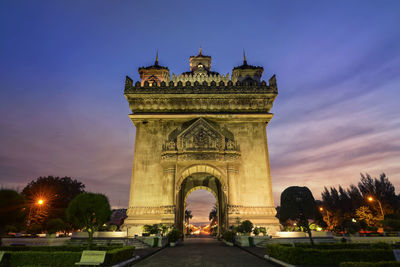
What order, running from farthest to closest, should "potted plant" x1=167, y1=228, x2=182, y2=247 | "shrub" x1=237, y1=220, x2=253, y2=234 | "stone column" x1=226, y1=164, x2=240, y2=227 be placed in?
"stone column" x1=226, y1=164, x2=240, y2=227 → "potted plant" x1=167, y1=228, x2=182, y2=247 → "shrub" x1=237, y1=220, x2=253, y2=234

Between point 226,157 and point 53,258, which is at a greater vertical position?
point 226,157

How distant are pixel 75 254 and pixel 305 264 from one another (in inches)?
358

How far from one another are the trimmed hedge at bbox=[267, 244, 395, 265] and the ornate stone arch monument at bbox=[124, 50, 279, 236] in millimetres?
13409

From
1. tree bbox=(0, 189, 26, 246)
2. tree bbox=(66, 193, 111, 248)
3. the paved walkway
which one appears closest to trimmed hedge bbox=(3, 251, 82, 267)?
tree bbox=(0, 189, 26, 246)

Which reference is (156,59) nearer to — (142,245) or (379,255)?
(142,245)

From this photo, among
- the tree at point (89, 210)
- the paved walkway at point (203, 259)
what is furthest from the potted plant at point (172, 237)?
the tree at point (89, 210)

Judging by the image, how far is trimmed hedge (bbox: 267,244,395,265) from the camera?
30.0ft

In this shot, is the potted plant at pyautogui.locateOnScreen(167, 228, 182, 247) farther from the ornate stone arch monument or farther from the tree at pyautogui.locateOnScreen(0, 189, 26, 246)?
the tree at pyautogui.locateOnScreen(0, 189, 26, 246)

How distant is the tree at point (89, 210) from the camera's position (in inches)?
462

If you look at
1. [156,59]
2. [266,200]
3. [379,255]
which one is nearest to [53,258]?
[379,255]

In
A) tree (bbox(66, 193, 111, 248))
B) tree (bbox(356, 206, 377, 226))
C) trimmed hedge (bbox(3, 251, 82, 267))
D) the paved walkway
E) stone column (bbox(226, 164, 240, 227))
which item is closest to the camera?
trimmed hedge (bbox(3, 251, 82, 267))

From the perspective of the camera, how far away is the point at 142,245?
58.4 feet

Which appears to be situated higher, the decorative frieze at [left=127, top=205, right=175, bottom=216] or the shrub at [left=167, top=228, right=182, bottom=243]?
the decorative frieze at [left=127, top=205, right=175, bottom=216]

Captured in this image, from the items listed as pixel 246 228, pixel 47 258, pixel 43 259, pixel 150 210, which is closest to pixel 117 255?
pixel 47 258
